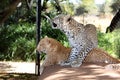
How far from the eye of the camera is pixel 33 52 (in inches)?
381

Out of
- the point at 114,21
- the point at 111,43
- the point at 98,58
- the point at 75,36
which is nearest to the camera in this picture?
the point at 98,58

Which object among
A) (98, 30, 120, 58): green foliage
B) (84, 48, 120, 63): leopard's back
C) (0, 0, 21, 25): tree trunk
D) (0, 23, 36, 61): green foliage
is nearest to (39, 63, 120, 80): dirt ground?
(84, 48, 120, 63): leopard's back

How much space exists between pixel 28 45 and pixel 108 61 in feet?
19.1

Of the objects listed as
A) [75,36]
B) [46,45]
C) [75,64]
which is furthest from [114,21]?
[75,64]

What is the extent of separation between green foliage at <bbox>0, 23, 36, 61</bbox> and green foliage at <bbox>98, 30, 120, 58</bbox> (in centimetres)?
158

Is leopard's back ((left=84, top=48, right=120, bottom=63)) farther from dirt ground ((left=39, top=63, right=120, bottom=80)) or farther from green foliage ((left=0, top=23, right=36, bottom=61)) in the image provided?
green foliage ((left=0, top=23, right=36, bottom=61))

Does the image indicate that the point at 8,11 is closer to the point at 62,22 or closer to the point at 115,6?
the point at 62,22

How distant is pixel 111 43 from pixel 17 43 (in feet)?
6.97

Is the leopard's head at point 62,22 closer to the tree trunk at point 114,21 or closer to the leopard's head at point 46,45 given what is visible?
the leopard's head at point 46,45

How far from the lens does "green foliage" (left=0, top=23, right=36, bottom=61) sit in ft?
31.8

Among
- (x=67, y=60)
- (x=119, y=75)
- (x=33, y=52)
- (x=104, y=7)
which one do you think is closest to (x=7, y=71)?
(x=33, y=52)

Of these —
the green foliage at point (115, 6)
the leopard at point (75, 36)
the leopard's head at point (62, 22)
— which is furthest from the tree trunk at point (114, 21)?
the green foliage at point (115, 6)

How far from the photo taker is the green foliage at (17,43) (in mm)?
9679

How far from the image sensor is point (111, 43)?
9992 mm
